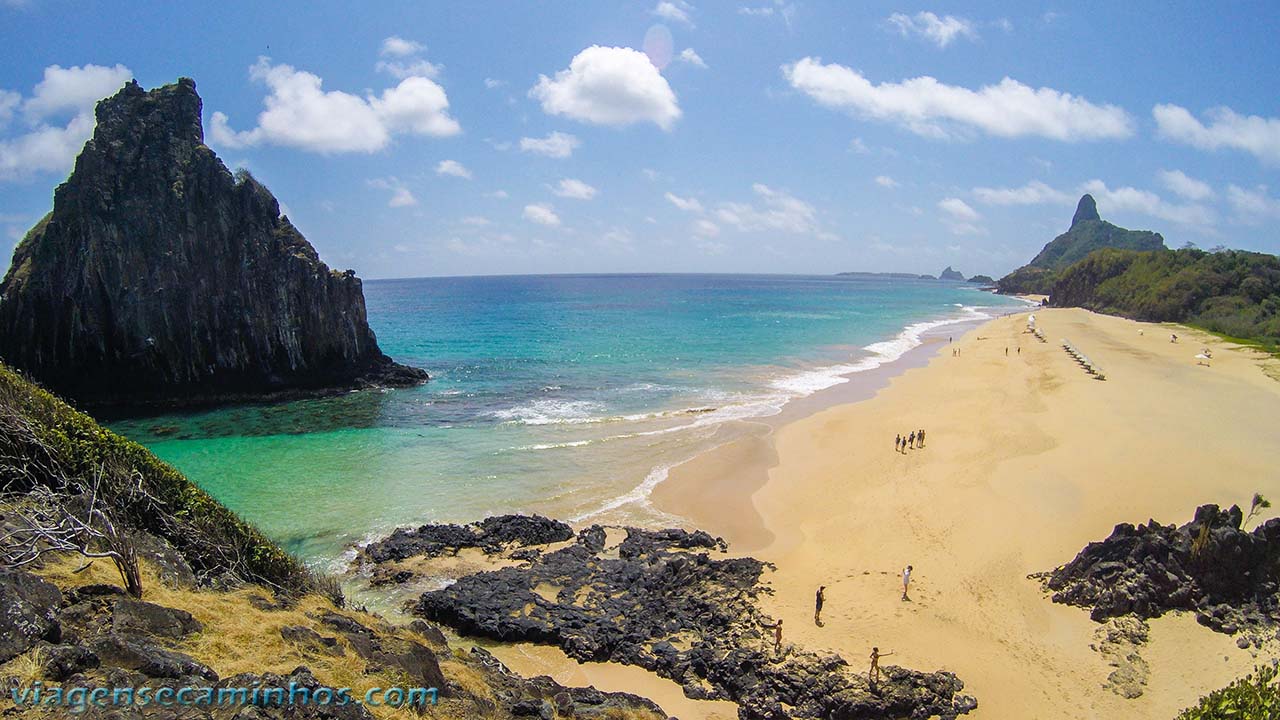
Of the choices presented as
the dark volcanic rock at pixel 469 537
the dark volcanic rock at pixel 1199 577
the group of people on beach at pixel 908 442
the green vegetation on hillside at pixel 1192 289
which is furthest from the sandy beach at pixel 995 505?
the green vegetation on hillside at pixel 1192 289

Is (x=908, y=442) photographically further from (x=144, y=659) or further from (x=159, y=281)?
(x=159, y=281)

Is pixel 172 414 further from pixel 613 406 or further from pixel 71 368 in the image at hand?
pixel 613 406

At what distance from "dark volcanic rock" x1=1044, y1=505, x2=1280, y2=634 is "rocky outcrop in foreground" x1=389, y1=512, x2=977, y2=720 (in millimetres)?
5688

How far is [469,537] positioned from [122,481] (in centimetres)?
1065

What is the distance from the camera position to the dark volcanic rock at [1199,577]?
14.9 metres

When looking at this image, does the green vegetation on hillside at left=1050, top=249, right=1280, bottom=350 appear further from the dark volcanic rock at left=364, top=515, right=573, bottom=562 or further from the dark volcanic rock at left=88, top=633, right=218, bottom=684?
the dark volcanic rock at left=88, top=633, right=218, bottom=684

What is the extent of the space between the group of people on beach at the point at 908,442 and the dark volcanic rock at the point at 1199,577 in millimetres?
13444

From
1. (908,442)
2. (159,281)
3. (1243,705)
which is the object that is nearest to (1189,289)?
(908,442)

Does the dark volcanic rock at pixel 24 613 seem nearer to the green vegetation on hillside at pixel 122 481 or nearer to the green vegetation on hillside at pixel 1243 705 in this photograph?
the green vegetation on hillside at pixel 122 481

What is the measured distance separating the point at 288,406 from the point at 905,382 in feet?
142

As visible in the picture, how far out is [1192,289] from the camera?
273 feet

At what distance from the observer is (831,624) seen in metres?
15.7

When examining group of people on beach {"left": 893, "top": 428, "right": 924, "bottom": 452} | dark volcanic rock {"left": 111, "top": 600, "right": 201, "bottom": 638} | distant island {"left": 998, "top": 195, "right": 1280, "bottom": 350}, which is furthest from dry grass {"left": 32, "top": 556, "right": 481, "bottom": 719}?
distant island {"left": 998, "top": 195, "right": 1280, "bottom": 350}

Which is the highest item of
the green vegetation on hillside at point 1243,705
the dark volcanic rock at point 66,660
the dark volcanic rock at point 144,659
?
the dark volcanic rock at point 66,660
